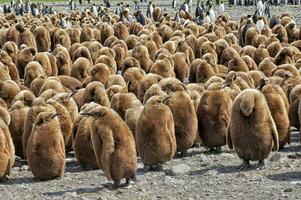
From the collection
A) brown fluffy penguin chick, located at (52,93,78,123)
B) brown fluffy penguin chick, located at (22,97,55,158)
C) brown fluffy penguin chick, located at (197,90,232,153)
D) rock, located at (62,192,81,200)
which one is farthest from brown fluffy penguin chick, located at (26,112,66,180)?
brown fluffy penguin chick, located at (197,90,232,153)

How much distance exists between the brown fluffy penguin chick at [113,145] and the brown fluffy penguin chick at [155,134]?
57 centimetres

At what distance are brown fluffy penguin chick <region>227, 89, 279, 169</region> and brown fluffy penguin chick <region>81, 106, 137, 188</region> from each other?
1312 millimetres

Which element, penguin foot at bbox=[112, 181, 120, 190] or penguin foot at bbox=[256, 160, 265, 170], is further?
penguin foot at bbox=[256, 160, 265, 170]

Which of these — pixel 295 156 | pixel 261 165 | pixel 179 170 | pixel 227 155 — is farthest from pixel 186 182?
pixel 295 156

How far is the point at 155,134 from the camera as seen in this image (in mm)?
7680

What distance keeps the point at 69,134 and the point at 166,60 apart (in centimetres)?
439

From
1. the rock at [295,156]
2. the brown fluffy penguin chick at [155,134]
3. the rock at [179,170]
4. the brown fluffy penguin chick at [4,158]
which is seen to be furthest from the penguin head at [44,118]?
the rock at [295,156]

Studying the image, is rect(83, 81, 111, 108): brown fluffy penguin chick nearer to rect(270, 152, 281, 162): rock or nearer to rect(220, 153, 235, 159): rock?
rect(220, 153, 235, 159): rock

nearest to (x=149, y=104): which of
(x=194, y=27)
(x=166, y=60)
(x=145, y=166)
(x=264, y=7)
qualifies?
(x=145, y=166)

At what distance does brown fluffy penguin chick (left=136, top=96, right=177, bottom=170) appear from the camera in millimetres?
7684

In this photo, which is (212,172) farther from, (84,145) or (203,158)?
(84,145)

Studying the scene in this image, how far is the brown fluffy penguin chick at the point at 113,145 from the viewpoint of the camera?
7.02 meters

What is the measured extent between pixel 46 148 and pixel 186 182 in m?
1.62

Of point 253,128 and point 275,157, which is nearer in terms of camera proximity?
point 253,128
